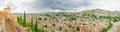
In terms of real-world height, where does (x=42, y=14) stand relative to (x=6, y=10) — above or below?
below

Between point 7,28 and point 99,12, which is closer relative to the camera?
point 7,28

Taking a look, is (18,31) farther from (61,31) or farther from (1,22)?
(61,31)

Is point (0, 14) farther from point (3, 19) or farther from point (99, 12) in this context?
point (99, 12)

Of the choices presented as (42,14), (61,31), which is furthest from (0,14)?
(42,14)

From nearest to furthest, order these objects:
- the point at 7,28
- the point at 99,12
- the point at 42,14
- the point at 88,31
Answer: the point at 7,28
the point at 88,31
the point at 42,14
the point at 99,12

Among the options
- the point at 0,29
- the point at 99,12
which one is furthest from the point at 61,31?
the point at 99,12

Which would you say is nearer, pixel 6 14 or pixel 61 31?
pixel 6 14

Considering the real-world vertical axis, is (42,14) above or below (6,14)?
below

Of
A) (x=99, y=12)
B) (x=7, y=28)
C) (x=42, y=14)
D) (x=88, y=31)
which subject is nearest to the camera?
(x=7, y=28)
